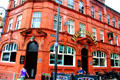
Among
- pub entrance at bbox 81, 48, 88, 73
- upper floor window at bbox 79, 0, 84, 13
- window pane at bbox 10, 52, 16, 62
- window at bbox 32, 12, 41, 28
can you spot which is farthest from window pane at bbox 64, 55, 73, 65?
upper floor window at bbox 79, 0, 84, 13

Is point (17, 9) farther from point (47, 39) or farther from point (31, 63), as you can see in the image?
point (31, 63)

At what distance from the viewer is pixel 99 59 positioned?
15.5 m

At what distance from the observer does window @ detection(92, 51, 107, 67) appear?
49.3 ft

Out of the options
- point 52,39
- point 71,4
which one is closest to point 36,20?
point 52,39

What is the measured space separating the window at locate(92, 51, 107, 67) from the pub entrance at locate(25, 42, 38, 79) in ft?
31.3

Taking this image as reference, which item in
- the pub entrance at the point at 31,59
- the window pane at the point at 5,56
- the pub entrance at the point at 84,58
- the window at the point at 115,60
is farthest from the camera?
the window at the point at 115,60

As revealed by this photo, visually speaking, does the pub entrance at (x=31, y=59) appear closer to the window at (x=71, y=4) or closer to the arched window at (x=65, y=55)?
the arched window at (x=65, y=55)

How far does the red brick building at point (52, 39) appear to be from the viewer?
10.5 meters

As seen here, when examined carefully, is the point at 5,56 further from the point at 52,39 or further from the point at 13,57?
the point at 52,39

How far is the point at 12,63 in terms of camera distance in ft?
36.9

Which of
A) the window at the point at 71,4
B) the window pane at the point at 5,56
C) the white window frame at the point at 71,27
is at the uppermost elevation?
the window at the point at 71,4

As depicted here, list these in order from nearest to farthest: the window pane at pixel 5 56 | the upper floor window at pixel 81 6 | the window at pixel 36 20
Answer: the window at pixel 36 20 < the window pane at pixel 5 56 < the upper floor window at pixel 81 6

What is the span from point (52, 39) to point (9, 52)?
20.4 ft

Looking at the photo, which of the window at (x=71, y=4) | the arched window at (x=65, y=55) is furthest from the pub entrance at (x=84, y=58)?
the window at (x=71, y=4)
